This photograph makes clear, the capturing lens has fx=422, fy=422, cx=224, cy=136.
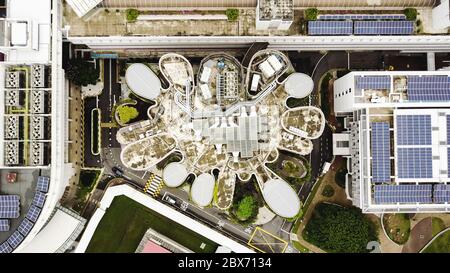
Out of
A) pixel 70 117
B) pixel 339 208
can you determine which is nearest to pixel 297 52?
pixel 339 208

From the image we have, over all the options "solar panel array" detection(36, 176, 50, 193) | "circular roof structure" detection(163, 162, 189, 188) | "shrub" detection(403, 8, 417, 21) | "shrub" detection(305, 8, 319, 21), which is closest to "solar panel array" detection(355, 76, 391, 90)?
"shrub" detection(403, 8, 417, 21)

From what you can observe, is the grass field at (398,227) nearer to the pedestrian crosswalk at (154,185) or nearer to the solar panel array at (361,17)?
the solar panel array at (361,17)

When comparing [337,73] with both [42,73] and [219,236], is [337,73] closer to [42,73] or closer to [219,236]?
[219,236]

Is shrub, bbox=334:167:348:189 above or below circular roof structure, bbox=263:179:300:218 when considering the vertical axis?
above

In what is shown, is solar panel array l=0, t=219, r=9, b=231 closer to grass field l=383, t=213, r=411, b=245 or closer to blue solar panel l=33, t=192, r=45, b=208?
blue solar panel l=33, t=192, r=45, b=208

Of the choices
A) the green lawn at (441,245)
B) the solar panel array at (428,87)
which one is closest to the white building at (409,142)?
the solar panel array at (428,87)

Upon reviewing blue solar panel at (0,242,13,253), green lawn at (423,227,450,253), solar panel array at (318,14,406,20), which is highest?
solar panel array at (318,14,406,20)

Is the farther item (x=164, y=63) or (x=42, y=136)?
(x=164, y=63)
